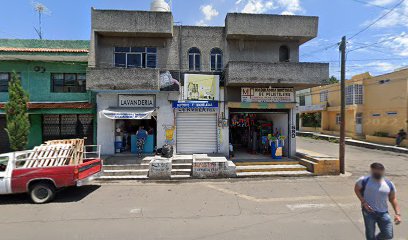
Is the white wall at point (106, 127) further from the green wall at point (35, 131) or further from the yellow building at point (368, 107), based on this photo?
the yellow building at point (368, 107)

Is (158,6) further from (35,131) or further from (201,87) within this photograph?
(35,131)

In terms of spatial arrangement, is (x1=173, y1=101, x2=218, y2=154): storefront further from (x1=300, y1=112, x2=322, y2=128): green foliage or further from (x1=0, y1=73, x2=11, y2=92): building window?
(x1=300, y1=112, x2=322, y2=128): green foliage

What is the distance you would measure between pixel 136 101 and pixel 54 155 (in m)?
5.24

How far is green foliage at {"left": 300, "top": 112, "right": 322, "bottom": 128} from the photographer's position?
97.8 feet

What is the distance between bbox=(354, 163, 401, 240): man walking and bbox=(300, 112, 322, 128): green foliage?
2868 centimetres

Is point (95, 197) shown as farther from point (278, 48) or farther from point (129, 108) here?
point (278, 48)

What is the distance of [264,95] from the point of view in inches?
470

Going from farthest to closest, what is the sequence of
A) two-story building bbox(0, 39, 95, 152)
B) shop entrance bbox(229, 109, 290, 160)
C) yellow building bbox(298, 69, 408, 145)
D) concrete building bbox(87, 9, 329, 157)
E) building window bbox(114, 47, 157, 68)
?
1. yellow building bbox(298, 69, 408, 145)
2. building window bbox(114, 47, 157, 68)
3. shop entrance bbox(229, 109, 290, 160)
4. two-story building bbox(0, 39, 95, 152)
5. concrete building bbox(87, 9, 329, 157)

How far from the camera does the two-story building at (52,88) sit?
1204 centimetres

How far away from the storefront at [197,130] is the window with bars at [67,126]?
4970 mm

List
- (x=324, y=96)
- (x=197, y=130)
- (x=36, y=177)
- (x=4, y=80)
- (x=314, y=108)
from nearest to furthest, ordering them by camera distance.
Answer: (x=36, y=177) < (x=197, y=130) < (x=4, y=80) < (x=324, y=96) < (x=314, y=108)

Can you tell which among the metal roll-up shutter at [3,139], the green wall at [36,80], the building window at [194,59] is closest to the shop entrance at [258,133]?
the building window at [194,59]

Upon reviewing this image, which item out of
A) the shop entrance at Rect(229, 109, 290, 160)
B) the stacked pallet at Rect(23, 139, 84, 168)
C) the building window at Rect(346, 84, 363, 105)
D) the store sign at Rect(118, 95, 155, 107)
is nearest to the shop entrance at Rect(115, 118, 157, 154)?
the store sign at Rect(118, 95, 155, 107)

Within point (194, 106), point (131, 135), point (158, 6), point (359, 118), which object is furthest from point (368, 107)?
point (131, 135)
